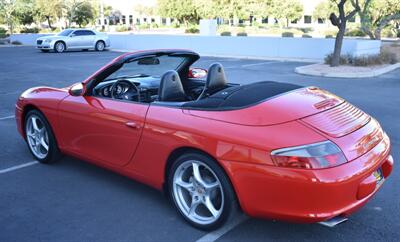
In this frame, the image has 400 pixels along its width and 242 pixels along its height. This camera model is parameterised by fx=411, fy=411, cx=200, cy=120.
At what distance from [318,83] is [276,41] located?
9.75m

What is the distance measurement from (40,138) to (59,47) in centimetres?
2288

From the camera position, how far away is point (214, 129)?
3121mm

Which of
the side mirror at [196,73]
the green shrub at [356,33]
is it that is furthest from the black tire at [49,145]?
the green shrub at [356,33]

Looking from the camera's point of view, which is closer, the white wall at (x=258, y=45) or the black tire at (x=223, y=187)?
the black tire at (x=223, y=187)

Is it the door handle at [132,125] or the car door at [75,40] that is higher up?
the car door at [75,40]

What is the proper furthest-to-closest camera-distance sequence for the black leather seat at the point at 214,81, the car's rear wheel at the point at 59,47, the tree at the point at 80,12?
the tree at the point at 80,12
the car's rear wheel at the point at 59,47
the black leather seat at the point at 214,81

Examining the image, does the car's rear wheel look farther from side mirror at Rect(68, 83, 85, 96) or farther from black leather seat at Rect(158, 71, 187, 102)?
black leather seat at Rect(158, 71, 187, 102)

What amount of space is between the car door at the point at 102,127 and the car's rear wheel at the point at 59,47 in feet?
75.9

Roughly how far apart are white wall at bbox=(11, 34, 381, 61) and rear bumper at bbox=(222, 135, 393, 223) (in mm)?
15422

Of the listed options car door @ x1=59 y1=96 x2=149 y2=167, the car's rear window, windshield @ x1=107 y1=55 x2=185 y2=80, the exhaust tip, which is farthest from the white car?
the exhaust tip

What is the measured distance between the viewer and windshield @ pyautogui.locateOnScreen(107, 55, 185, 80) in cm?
439

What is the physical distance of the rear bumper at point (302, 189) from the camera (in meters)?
2.73

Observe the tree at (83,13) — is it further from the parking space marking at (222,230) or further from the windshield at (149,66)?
the parking space marking at (222,230)

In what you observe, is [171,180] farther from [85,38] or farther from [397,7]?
[397,7]
